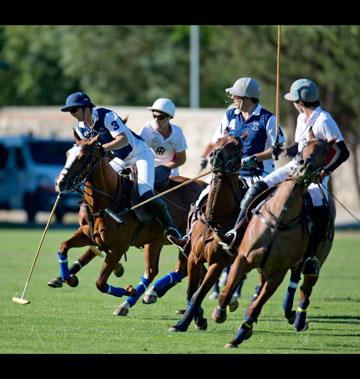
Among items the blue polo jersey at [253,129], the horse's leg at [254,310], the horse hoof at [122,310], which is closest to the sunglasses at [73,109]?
the blue polo jersey at [253,129]

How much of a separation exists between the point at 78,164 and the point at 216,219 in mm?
1789

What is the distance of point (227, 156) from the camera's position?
11.8 m

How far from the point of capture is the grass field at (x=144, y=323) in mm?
11047

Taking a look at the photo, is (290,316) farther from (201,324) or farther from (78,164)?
(78,164)

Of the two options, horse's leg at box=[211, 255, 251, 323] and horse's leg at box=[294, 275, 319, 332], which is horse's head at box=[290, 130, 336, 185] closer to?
horse's leg at box=[211, 255, 251, 323]

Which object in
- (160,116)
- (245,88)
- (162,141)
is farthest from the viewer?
(162,141)

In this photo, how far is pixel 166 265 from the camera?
21.4 m

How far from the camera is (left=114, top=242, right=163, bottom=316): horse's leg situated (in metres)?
13.7

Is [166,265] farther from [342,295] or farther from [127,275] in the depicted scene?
[342,295]

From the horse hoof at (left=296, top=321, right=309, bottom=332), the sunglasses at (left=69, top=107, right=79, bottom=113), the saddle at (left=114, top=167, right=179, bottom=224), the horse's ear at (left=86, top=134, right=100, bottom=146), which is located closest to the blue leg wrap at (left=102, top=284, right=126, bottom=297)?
the saddle at (left=114, top=167, right=179, bottom=224)

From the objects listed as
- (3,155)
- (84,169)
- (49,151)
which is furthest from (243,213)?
(3,155)

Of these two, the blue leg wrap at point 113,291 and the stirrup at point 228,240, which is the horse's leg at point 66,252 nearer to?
the blue leg wrap at point 113,291
